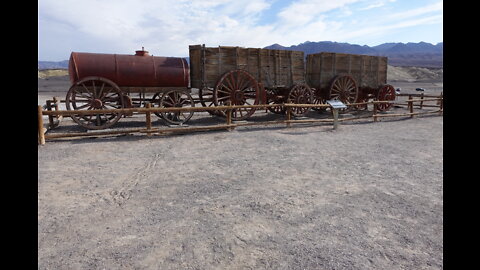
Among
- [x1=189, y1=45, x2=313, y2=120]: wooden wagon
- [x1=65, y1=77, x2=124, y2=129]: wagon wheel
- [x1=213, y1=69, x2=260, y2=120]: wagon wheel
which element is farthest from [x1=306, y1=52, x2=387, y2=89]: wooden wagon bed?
[x1=65, y1=77, x2=124, y2=129]: wagon wheel

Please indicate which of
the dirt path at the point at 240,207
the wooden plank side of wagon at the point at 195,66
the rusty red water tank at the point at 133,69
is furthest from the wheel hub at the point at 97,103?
the wooden plank side of wagon at the point at 195,66

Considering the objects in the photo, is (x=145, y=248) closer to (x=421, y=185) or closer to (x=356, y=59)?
(x=421, y=185)

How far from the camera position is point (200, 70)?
1124 cm

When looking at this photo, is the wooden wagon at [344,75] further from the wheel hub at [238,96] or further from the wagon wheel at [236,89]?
the wheel hub at [238,96]

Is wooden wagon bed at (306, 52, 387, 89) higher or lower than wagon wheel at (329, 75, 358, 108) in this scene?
higher

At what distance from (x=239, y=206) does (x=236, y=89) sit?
819 centimetres

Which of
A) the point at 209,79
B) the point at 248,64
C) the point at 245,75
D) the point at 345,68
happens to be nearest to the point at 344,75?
the point at 345,68

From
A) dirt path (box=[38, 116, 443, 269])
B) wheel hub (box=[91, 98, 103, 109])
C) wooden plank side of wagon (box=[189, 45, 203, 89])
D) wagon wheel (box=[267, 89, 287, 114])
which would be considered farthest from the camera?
wagon wheel (box=[267, 89, 287, 114])

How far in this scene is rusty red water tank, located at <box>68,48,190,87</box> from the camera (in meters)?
9.61

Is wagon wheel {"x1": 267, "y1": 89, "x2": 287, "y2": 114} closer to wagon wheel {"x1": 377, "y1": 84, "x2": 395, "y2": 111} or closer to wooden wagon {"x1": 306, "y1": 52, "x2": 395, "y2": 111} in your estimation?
wooden wagon {"x1": 306, "y1": 52, "x2": 395, "y2": 111}

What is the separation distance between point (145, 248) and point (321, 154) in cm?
503

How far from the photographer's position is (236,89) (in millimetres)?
11773
